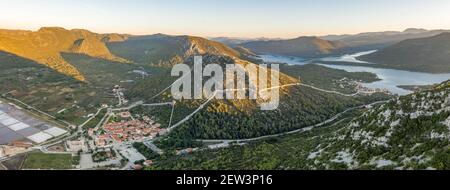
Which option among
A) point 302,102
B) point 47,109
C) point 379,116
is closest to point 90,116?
point 47,109

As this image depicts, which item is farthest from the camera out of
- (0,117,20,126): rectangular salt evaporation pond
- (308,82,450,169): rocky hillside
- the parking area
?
(0,117,20,126): rectangular salt evaporation pond

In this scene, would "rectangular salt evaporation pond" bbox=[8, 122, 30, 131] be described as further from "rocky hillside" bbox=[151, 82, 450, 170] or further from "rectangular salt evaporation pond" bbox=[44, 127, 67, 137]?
"rocky hillside" bbox=[151, 82, 450, 170]

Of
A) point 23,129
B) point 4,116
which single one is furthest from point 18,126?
point 4,116

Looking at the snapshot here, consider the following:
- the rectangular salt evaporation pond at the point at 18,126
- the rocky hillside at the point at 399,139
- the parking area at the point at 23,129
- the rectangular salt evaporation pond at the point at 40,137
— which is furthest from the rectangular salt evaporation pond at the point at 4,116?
the rocky hillside at the point at 399,139

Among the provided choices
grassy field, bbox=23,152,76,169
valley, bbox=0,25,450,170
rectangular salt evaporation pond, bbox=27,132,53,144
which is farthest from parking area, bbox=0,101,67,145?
grassy field, bbox=23,152,76,169

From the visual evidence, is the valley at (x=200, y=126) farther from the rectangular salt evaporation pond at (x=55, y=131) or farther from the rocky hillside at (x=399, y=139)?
the rectangular salt evaporation pond at (x=55, y=131)

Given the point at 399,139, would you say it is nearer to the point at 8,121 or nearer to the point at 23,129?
the point at 23,129
